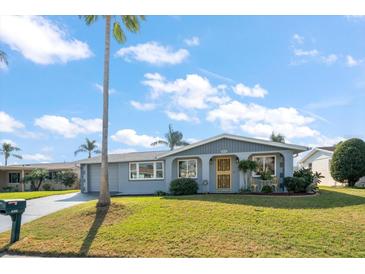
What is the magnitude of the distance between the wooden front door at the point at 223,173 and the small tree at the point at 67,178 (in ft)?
63.8

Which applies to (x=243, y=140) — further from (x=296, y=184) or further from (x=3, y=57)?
(x=3, y=57)

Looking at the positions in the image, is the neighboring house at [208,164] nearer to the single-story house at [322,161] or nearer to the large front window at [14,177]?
the single-story house at [322,161]

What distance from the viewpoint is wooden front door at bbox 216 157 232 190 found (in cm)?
1884

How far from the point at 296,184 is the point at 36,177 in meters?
25.8

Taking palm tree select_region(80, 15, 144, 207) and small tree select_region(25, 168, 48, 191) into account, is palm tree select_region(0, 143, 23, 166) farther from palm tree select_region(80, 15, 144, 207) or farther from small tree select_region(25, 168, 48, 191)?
palm tree select_region(80, 15, 144, 207)

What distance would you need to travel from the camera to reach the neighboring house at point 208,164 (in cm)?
1772

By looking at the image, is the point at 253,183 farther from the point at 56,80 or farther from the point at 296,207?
the point at 56,80

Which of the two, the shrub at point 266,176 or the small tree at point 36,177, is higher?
the shrub at point 266,176

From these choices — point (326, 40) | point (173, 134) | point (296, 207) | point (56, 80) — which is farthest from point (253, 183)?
point (173, 134)

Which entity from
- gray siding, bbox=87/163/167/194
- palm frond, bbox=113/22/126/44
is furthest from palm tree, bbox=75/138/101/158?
palm frond, bbox=113/22/126/44

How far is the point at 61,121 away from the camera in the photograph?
22.4 metres

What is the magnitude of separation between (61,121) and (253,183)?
13.8 meters

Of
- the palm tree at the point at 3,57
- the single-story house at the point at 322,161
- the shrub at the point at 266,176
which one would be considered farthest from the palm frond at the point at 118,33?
the single-story house at the point at 322,161
